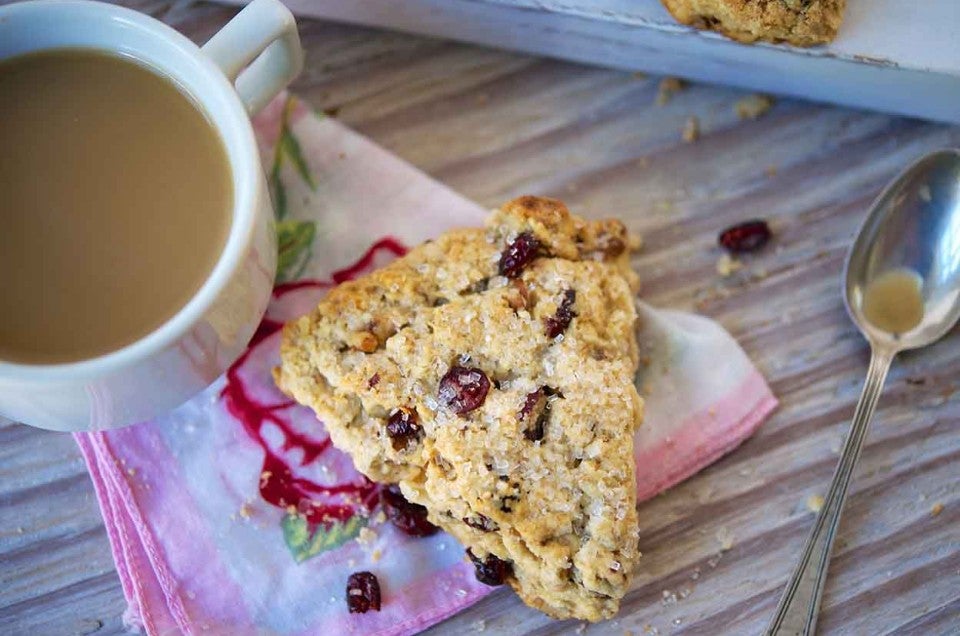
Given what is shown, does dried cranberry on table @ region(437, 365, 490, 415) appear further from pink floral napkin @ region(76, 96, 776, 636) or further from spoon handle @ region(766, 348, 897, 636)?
spoon handle @ region(766, 348, 897, 636)

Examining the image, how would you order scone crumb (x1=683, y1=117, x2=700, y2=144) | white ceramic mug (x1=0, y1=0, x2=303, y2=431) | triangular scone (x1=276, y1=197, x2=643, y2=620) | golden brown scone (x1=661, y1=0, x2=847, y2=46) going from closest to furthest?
1. white ceramic mug (x1=0, y1=0, x2=303, y2=431)
2. triangular scone (x1=276, y1=197, x2=643, y2=620)
3. golden brown scone (x1=661, y1=0, x2=847, y2=46)
4. scone crumb (x1=683, y1=117, x2=700, y2=144)

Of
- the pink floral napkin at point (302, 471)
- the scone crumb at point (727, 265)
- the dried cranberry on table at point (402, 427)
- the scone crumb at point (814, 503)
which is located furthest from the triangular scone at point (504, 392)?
the scone crumb at point (814, 503)

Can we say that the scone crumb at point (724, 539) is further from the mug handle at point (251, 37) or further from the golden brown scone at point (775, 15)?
the mug handle at point (251, 37)

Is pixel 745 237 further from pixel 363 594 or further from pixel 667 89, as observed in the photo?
pixel 363 594

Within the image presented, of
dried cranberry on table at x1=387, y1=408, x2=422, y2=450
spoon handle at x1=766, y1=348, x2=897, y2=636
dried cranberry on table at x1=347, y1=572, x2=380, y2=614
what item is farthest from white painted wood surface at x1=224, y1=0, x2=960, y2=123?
dried cranberry on table at x1=347, y1=572, x2=380, y2=614

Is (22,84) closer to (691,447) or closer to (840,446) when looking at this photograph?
(691,447)
